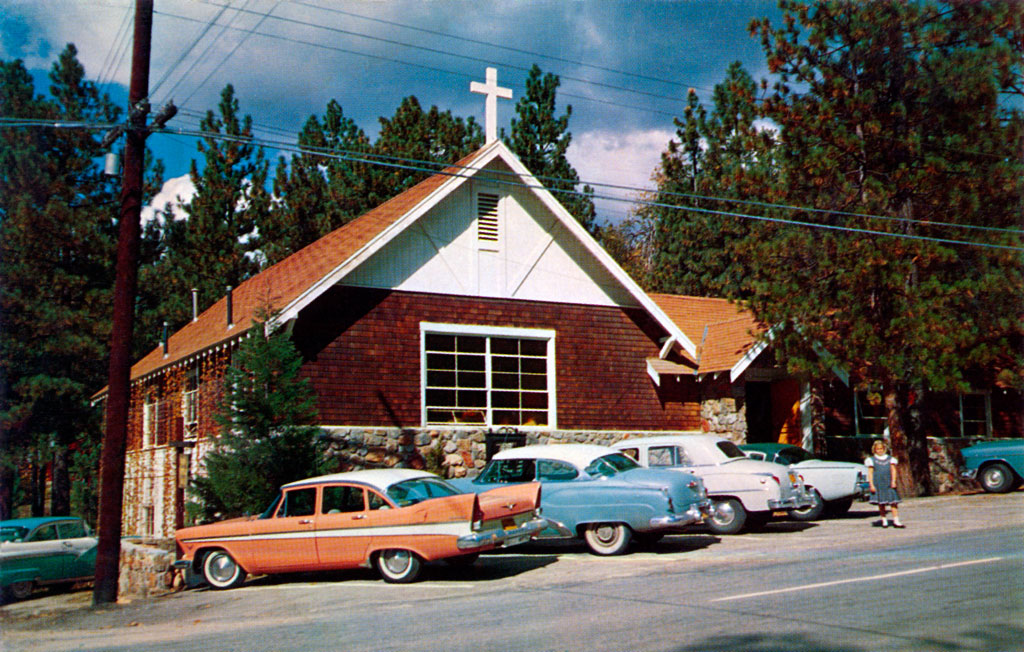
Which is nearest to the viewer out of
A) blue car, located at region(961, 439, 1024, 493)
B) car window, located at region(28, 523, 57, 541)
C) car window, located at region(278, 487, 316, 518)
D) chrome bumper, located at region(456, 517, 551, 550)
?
chrome bumper, located at region(456, 517, 551, 550)

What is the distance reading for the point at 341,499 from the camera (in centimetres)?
1307

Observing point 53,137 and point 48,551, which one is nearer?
point 48,551

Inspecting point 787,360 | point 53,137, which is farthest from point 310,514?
point 53,137

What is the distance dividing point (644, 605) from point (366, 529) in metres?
4.55

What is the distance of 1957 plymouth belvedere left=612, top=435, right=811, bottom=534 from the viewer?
15648 mm

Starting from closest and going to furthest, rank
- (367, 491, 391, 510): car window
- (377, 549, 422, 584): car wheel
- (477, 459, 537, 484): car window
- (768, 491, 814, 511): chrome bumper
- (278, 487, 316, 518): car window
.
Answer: (377, 549, 422, 584): car wheel
(367, 491, 391, 510): car window
(278, 487, 316, 518): car window
(477, 459, 537, 484): car window
(768, 491, 814, 511): chrome bumper

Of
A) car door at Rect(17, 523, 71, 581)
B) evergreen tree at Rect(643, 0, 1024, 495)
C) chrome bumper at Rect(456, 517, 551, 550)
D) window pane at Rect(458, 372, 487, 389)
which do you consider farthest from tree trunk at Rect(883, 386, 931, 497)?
car door at Rect(17, 523, 71, 581)

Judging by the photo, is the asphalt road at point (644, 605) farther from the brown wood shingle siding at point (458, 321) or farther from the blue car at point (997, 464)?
the blue car at point (997, 464)

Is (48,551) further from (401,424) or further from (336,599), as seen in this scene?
(336,599)

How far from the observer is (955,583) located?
9.39m

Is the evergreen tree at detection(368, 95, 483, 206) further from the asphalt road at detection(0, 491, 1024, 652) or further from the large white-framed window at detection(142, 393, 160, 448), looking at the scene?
the asphalt road at detection(0, 491, 1024, 652)

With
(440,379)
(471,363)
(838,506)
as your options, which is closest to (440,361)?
(440,379)

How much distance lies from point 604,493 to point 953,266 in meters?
11.8

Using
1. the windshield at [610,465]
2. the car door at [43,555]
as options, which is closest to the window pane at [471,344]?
the windshield at [610,465]
